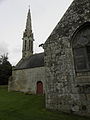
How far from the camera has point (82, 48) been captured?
8.69 metres

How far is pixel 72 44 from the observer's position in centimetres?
902

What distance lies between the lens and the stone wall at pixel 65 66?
25.7 ft

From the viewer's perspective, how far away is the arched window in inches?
329

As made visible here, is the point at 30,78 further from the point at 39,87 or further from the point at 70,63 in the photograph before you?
the point at 70,63

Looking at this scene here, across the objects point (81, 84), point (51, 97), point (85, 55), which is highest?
point (85, 55)

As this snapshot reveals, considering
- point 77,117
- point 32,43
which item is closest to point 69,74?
point 77,117

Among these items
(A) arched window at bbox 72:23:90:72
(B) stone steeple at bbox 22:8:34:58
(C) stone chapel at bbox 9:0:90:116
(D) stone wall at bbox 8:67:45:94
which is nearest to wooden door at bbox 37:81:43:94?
(D) stone wall at bbox 8:67:45:94

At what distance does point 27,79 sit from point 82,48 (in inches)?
604

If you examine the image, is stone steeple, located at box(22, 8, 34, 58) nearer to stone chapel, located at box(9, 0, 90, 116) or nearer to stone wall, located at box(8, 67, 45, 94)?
stone wall, located at box(8, 67, 45, 94)

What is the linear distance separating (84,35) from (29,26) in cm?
2703

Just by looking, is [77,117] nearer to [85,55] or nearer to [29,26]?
[85,55]

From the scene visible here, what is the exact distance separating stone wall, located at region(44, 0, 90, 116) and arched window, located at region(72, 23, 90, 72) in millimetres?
262

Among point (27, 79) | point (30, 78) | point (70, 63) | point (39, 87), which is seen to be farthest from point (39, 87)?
point (70, 63)

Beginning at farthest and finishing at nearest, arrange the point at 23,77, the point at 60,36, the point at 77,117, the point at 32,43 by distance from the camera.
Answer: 1. the point at 32,43
2. the point at 23,77
3. the point at 60,36
4. the point at 77,117
